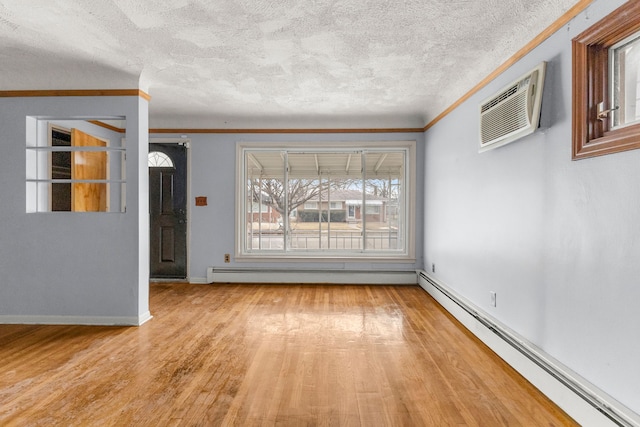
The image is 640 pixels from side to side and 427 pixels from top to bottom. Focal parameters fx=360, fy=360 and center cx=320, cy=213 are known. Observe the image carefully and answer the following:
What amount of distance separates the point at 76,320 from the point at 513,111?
434 centimetres

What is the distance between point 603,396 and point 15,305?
485cm

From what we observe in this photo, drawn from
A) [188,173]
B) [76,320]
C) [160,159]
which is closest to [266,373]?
[76,320]

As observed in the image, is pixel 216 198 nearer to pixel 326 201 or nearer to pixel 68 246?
pixel 326 201

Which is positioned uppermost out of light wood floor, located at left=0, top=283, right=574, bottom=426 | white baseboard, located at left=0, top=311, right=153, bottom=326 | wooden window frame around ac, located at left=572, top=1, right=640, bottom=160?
wooden window frame around ac, located at left=572, top=1, right=640, bottom=160

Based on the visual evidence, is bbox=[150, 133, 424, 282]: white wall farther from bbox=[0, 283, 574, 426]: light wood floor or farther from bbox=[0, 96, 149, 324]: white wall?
bbox=[0, 96, 149, 324]: white wall

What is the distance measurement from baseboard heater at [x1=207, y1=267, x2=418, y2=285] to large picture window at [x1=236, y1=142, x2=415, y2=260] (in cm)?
23

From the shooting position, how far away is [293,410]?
2.04 m

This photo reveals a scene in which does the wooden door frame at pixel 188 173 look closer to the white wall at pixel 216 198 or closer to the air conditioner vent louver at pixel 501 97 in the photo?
the white wall at pixel 216 198

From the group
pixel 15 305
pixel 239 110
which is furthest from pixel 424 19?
pixel 15 305

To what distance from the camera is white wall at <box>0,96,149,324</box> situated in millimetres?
3576

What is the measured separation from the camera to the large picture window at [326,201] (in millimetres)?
5484

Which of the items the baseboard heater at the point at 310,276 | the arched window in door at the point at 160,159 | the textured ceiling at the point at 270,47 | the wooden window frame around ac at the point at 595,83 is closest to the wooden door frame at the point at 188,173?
the arched window in door at the point at 160,159

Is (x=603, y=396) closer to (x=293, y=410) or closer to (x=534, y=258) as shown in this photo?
(x=534, y=258)

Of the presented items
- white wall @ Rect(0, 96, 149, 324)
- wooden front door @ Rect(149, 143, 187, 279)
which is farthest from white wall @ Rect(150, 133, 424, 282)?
white wall @ Rect(0, 96, 149, 324)
